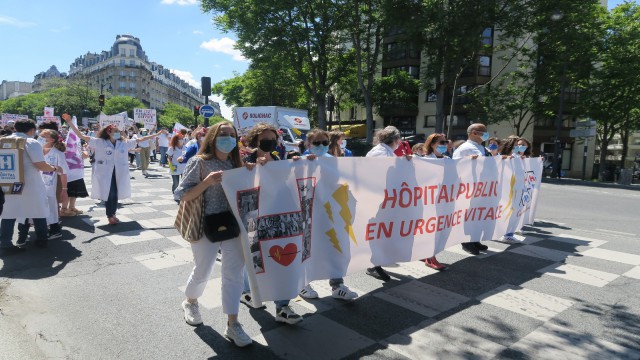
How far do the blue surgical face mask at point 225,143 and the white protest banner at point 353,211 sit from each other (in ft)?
0.69

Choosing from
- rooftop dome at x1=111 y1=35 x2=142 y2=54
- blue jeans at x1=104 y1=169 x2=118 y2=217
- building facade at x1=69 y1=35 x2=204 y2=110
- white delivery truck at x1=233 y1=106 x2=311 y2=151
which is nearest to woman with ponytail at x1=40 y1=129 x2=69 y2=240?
blue jeans at x1=104 y1=169 x2=118 y2=217

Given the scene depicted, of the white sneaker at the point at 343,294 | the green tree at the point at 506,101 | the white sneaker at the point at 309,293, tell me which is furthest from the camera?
the green tree at the point at 506,101

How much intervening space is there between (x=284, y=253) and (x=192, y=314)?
100 centimetres

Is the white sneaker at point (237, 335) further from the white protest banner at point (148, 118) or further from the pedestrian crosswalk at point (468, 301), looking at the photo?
the white protest banner at point (148, 118)

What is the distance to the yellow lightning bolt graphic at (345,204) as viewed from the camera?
160 inches

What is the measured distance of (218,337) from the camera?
135 inches

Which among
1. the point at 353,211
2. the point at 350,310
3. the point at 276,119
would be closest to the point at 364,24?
the point at 276,119

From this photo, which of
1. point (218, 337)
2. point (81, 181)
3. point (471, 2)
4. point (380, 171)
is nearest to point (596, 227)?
point (380, 171)

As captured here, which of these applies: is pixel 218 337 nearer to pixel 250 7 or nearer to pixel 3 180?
pixel 3 180

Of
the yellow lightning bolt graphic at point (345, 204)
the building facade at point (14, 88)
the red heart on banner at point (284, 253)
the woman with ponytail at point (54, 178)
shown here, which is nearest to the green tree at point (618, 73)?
the yellow lightning bolt graphic at point (345, 204)

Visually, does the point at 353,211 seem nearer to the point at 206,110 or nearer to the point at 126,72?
the point at 206,110

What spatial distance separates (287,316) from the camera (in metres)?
3.66

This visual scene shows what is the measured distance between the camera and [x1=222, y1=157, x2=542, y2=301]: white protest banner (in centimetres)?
341

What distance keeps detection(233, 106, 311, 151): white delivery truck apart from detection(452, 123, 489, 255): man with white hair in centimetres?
1528
